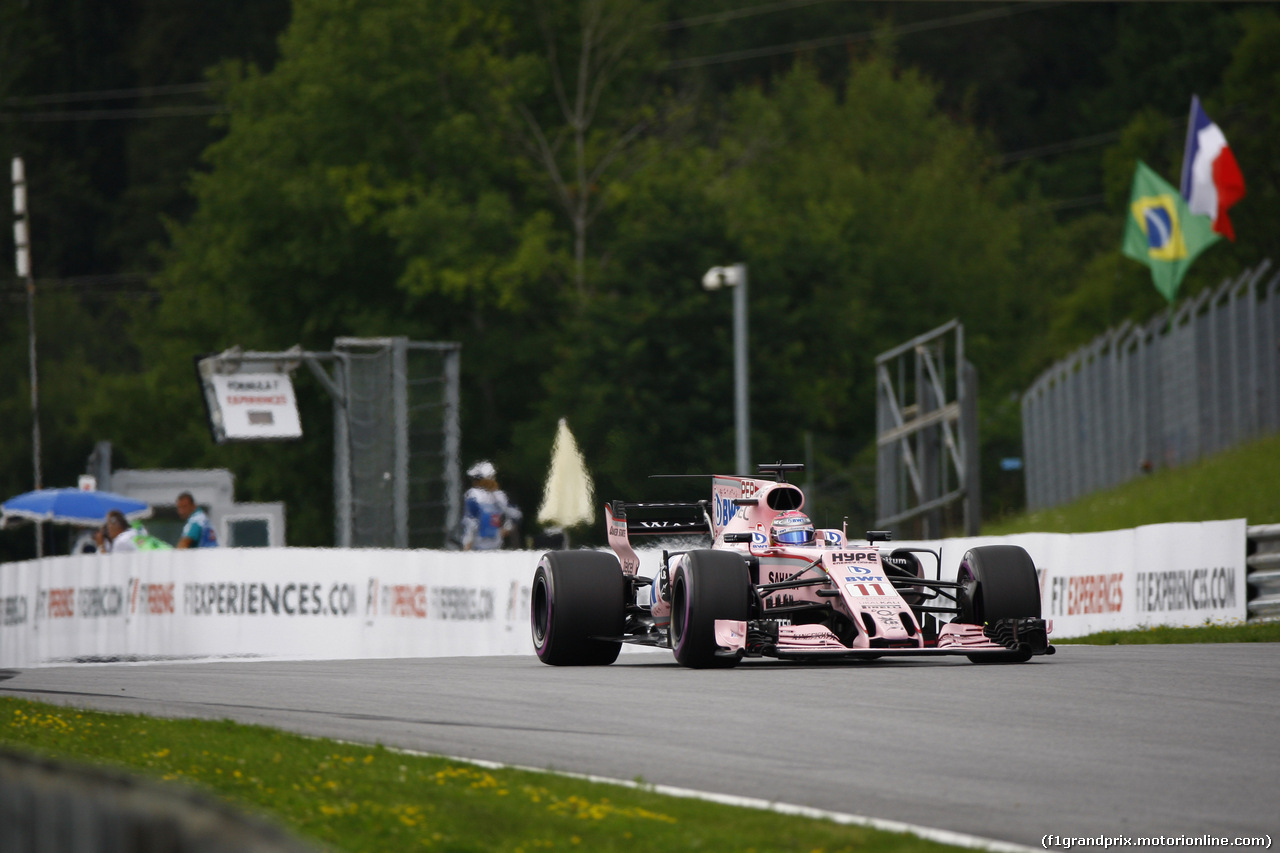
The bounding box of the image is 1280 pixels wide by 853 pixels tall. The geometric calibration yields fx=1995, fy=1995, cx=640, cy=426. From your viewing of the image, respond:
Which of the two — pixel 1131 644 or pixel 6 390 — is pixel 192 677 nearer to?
pixel 1131 644

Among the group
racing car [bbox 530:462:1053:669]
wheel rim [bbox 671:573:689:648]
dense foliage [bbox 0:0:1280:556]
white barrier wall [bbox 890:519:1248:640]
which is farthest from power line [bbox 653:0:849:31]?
wheel rim [bbox 671:573:689:648]

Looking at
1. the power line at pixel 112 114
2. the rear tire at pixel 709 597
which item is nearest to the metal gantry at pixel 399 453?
the rear tire at pixel 709 597

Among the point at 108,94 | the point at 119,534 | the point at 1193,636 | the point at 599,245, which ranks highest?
the point at 108,94

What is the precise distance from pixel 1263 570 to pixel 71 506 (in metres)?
18.0

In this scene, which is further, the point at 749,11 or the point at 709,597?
the point at 749,11

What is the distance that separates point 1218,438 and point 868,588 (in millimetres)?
Answer: 12986

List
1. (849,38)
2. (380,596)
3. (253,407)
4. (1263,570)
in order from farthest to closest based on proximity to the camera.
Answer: (849,38)
(253,407)
(380,596)
(1263,570)

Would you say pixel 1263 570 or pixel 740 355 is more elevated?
pixel 740 355

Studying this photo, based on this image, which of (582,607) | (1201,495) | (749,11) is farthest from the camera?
(749,11)

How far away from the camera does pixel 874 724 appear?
378 inches

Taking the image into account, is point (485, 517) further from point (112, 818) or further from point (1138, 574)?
point (112, 818)

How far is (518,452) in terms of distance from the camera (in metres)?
48.7

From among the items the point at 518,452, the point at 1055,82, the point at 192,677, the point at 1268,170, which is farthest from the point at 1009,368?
the point at 192,677

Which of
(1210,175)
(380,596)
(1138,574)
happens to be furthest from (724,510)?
(1210,175)
